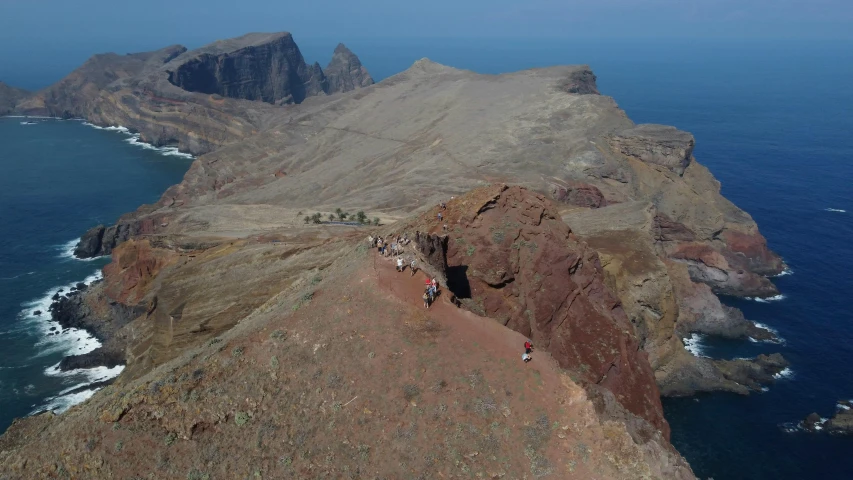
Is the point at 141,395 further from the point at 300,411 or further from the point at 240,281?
the point at 240,281

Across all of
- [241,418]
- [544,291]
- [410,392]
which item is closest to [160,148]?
[544,291]

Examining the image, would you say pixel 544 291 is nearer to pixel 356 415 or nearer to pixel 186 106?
pixel 356 415

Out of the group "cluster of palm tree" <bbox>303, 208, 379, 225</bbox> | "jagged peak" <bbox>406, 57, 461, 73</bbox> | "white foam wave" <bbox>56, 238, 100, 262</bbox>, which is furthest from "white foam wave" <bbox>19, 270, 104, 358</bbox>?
"jagged peak" <bbox>406, 57, 461, 73</bbox>

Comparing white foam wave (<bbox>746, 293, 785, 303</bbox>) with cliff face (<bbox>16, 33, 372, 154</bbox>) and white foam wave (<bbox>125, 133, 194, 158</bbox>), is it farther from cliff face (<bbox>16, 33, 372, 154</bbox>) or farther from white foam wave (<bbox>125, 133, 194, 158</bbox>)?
white foam wave (<bbox>125, 133, 194, 158</bbox>)

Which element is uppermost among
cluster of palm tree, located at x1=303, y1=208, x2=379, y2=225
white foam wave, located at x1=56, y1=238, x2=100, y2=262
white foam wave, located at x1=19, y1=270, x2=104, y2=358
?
cluster of palm tree, located at x1=303, y1=208, x2=379, y2=225

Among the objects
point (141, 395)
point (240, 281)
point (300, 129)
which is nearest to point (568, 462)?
point (141, 395)

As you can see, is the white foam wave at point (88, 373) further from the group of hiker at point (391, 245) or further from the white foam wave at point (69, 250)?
the group of hiker at point (391, 245)
